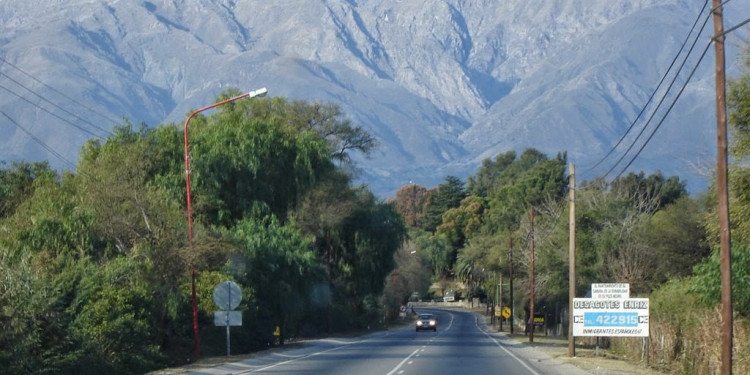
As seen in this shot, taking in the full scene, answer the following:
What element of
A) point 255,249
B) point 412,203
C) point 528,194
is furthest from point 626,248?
point 412,203

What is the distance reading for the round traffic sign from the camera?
37.7 metres

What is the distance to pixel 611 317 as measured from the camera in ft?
130

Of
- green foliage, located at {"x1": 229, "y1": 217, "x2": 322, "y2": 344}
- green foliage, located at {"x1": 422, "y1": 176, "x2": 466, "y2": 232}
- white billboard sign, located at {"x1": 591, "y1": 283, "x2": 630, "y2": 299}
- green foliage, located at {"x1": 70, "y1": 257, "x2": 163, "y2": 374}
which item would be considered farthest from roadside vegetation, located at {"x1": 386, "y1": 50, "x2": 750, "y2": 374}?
green foliage, located at {"x1": 70, "y1": 257, "x2": 163, "y2": 374}

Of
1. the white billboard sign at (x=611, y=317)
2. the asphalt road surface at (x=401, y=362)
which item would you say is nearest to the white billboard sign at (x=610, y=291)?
the white billboard sign at (x=611, y=317)

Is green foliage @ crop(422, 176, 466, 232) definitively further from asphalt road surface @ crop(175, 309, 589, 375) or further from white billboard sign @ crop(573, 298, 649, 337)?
white billboard sign @ crop(573, 298, 649, 337)

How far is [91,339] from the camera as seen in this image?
32000mm

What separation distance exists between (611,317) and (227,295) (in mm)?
13445

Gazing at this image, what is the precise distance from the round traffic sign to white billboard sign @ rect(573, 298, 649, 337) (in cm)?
1210

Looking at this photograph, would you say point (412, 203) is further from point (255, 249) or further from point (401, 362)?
point (401, 362)

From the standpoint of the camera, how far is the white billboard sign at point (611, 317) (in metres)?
38.8

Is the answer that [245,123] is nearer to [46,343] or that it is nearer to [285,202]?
[285,202]

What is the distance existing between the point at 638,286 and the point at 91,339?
36612 mm

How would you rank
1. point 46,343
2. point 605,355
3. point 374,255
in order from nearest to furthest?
point 46,343 → point 605,355 → point 374,255

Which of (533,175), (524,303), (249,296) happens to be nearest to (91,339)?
(249,296)
